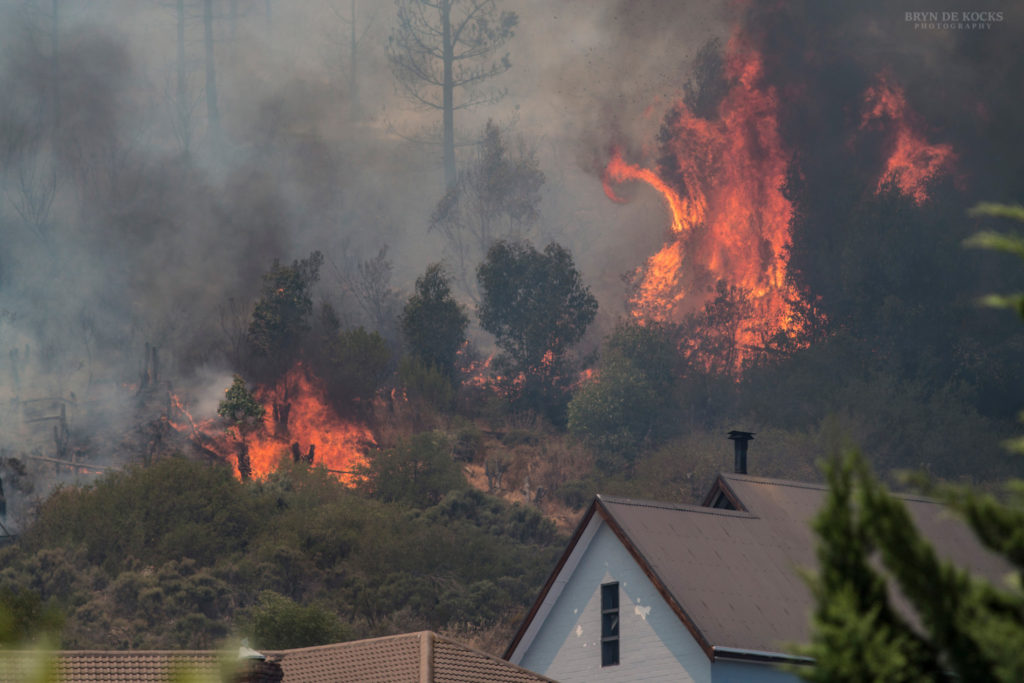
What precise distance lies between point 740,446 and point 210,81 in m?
120

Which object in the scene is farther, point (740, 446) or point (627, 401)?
point (627, 401)

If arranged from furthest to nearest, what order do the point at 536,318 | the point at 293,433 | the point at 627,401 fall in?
1. the point at 536,318
2. the point at 293,433
3. the point at 627,401

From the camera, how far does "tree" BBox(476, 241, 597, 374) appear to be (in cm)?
12506

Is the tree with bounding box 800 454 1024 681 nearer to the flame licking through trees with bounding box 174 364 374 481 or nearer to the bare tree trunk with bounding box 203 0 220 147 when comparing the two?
the flame licking through trees with bounding box 174 364 374 481

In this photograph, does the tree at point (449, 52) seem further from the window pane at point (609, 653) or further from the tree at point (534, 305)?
the window pane at point (609, 653)

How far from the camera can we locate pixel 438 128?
5891 inches

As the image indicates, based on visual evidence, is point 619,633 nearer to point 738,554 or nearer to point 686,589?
point 686,589

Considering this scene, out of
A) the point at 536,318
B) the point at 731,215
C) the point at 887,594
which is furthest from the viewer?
the point at 731,215

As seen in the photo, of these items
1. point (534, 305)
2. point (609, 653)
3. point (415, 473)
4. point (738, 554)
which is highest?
point (534, 305)

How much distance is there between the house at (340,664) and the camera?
24173 mm

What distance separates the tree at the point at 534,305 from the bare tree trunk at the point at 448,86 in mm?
24252

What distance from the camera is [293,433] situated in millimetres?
124312

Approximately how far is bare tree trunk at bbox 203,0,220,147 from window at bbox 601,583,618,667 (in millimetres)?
121659

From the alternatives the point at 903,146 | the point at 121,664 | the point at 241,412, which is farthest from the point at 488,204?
the point at 121,664
